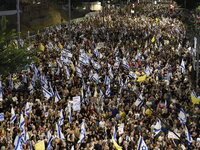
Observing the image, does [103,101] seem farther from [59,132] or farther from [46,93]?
[59,132]

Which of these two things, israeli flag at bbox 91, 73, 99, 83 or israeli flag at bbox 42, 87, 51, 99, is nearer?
israeli flag at bbox 42, 87, 51, 99

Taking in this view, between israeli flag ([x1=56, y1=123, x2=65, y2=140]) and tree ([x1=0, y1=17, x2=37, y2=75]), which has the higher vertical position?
tree ([x1=0, y1=17, x2=37, y2=75])

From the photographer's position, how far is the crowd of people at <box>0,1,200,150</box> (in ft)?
55.2

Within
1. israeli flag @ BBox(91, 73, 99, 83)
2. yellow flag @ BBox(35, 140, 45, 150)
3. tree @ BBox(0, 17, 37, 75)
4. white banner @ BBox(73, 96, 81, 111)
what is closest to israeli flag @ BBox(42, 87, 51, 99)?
tree @ BBox(0, 17, 37, 75)

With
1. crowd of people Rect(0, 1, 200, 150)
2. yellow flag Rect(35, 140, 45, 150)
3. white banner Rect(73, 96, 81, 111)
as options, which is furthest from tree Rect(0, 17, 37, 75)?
yellow flag Rect(35, 140, 45, 150)

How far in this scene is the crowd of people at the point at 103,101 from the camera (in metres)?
16.8

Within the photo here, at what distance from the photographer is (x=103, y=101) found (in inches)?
861

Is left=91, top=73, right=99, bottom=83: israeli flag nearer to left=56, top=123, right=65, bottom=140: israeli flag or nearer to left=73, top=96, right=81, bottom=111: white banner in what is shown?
left=73, top=96, right=81, bottom=111: white banner

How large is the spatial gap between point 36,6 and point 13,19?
8.03 metres

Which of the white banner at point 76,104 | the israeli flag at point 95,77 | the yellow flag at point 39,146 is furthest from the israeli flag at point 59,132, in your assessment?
the israeli flag at point 95,77

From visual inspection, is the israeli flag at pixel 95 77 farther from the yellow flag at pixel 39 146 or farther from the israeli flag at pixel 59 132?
the yellow flag at pixel 39 146

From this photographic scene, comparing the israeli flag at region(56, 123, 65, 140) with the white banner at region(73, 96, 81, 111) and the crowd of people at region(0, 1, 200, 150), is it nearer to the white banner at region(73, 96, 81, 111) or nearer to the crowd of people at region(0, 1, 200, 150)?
the crowd of people at region(0, 1, 200, 150)

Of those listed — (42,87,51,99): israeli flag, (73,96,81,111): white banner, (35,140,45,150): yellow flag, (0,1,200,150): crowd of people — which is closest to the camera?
(35,140,45,150): yellow flag

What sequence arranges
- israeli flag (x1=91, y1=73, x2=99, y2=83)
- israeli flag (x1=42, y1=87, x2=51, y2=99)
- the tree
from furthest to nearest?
israeli flag (x1=91, y1=73, x2=99, y2=83) < israeli flag (x1=42, y1=87, x2=51, y2=99) < the tree
